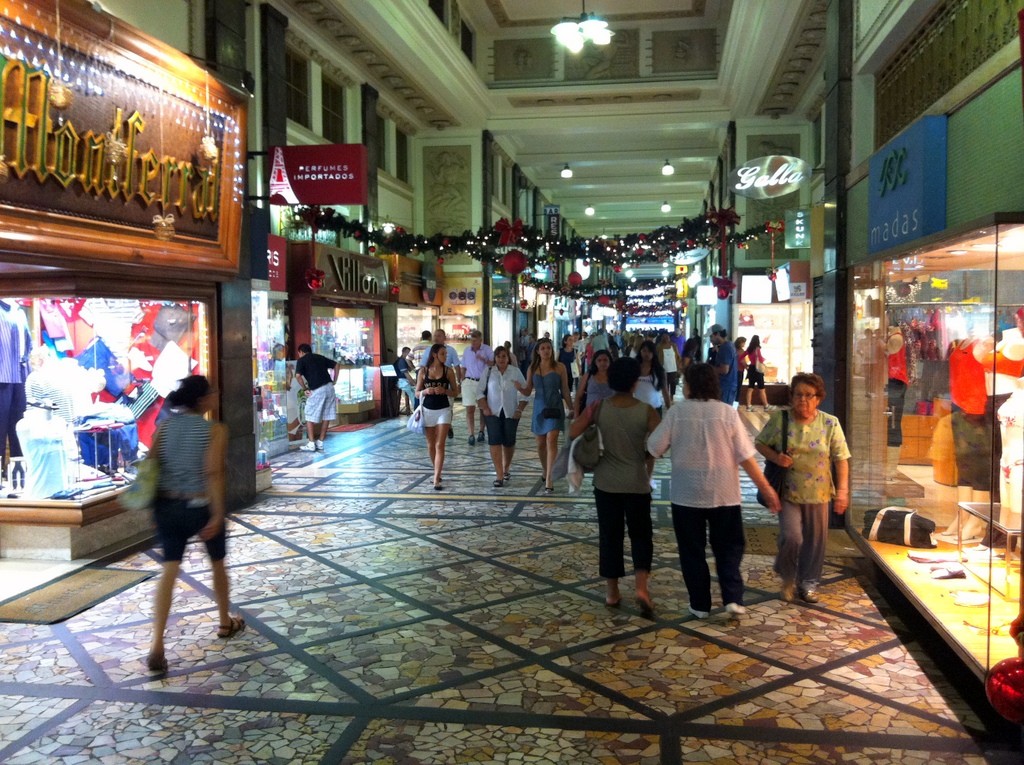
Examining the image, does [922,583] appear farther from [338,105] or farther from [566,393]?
[338,105]

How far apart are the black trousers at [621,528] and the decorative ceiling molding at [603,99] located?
16150 mm

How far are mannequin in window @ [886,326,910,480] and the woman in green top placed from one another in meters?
1.88

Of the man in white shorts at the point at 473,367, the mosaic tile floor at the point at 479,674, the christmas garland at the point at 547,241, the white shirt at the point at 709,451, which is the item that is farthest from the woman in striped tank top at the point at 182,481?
the christmas garland at the point at 547,241

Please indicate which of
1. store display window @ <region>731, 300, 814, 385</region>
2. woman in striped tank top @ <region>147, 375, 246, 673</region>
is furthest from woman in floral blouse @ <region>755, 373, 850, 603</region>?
store display window @ <region>731, 300, 814, 385</region>

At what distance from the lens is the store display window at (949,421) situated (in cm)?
381

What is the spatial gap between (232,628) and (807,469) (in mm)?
3458

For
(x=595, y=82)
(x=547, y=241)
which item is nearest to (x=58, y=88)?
(x=547, y=241)

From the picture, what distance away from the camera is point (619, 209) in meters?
37.5

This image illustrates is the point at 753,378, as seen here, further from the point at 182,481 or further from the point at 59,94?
the point at 182,481

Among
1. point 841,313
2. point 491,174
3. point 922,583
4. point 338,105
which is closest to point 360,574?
point 922,583

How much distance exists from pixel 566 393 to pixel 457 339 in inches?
463

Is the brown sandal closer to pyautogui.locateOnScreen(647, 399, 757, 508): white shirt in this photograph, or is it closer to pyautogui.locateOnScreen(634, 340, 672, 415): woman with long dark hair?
pyautogui.locateOnScreen(647, 399, 757, 508): white shirt

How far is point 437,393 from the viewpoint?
28.1ft

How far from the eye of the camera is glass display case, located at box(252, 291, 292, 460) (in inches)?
399
